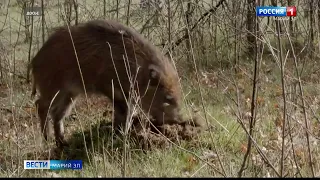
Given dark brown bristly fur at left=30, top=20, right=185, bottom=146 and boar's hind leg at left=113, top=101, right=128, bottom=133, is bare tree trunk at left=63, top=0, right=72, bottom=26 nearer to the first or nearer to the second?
dark brown bristly fur at left=30, top=20, right=185, bottom=146

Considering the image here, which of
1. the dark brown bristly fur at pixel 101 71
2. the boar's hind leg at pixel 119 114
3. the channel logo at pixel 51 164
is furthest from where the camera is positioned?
the dark brown bristly fur at pixel 101 71

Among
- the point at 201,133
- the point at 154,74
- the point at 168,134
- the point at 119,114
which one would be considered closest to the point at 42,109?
the point at 119,114

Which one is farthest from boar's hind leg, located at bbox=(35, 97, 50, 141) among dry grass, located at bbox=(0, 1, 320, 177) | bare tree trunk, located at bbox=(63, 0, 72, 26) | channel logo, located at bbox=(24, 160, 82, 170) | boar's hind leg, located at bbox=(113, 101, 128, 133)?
bare tree trunk, located at bbox=(63, 0, 72, 26)

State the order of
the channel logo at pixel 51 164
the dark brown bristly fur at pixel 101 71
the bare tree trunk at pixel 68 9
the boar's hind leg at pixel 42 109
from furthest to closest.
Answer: the bare tree trunk at pixel 68 9 < the boar's hind leg at pixel 42 109 < the dark brown bristly fur at pixel 101 71 < the channel logo at pixel 51 164

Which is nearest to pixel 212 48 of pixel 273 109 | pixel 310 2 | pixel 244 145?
pixel 310 2

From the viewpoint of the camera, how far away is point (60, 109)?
24.3 feet

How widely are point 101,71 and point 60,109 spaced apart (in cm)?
80

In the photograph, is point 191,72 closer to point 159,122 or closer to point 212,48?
point 212,48

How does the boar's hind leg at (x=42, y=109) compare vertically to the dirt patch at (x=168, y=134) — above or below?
above

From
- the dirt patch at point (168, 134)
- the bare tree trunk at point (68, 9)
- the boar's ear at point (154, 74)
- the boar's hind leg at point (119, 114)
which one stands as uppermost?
the bare tree trunk at point (68, 9)

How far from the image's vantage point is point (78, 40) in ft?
23.9

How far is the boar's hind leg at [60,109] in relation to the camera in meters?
7.26

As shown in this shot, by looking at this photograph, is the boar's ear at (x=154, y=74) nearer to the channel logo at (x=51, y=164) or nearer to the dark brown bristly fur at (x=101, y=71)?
the dark brown bristly fur at (x=101, y=71)

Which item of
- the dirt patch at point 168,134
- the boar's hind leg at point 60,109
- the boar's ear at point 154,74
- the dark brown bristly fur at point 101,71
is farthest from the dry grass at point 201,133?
the boar's ear at point 154,74
